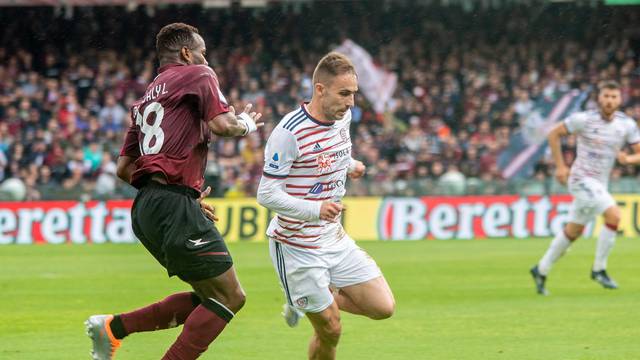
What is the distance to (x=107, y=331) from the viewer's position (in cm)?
745

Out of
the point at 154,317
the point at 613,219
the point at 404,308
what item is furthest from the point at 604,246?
the point at 154,317

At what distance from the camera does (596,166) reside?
46.9 ft

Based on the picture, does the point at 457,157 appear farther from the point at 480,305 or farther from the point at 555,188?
the point at 480,305

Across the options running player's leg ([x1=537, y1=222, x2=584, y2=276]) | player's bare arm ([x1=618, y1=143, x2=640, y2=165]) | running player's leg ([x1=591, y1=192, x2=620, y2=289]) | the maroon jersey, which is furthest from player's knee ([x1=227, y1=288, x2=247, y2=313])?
running player's leg ([x1=591, y1=192, x2=620, y2=289])

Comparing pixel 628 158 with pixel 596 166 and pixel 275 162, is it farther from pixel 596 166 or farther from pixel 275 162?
pixel 275 162

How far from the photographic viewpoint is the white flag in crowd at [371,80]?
28.9 meters

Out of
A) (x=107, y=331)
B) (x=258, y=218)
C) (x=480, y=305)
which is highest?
(x=107, y=331)

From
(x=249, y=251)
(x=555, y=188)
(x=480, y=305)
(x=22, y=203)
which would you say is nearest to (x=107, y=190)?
(x=22, y=203)

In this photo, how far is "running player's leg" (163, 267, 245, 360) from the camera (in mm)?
6961

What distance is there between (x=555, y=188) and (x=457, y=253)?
14.7ft

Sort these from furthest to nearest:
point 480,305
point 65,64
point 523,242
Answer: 1. point 65,64
2. point 523,242
3. point 480,305

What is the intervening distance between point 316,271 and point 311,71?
23.8m

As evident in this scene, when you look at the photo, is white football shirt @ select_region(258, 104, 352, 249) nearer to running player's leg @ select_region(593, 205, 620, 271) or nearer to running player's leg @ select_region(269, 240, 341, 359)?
running player's leg @ select_region(269, 240, 341, 359)

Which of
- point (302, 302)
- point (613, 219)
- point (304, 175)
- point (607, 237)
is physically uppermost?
point (304, 175)
